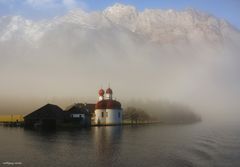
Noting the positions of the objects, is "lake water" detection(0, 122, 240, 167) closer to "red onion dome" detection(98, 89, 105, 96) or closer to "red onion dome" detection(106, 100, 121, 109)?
"red onion dome" detection(106, 100, 121, 109)

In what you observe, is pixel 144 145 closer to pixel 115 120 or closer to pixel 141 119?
pixel 115 120

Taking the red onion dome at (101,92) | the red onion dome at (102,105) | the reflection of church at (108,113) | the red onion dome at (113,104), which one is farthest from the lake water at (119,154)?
the red onion dome at (101,92)

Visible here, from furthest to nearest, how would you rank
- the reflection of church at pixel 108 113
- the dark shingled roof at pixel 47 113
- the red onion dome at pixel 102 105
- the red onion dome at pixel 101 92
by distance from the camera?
the red onion dome at pixel 101 92, the red onion dome at pixel 102 105, the reflection of church at pixel 108 113, the dark shingled roof at pixel 47 113

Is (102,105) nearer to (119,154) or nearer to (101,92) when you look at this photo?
(101,92)

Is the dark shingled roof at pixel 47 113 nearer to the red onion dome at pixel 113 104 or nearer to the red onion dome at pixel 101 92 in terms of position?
the red onion dome at pixel 113 104

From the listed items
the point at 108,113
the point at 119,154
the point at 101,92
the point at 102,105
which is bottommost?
the point at 119,154

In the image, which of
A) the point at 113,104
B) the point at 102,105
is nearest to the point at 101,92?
the point at 102,105

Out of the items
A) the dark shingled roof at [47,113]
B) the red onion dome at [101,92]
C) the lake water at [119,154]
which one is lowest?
the lake water at [119,154]

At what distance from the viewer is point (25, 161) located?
55.1 m

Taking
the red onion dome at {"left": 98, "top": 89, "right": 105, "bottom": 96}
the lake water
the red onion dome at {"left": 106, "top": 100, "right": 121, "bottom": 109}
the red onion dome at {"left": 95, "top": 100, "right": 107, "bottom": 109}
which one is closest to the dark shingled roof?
the red onion dome at {"left": 95, "top": 100, "right": 107, "bottom": 109}

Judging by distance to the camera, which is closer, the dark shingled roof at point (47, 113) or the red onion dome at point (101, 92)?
the dark shingled roof at point (47, 113)

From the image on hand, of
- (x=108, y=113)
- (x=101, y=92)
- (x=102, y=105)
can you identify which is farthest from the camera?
(x=101, y=92)

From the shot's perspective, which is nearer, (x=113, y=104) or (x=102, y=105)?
(x=113, y=104)

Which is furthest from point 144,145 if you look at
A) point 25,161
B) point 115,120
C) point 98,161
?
point 115,120
